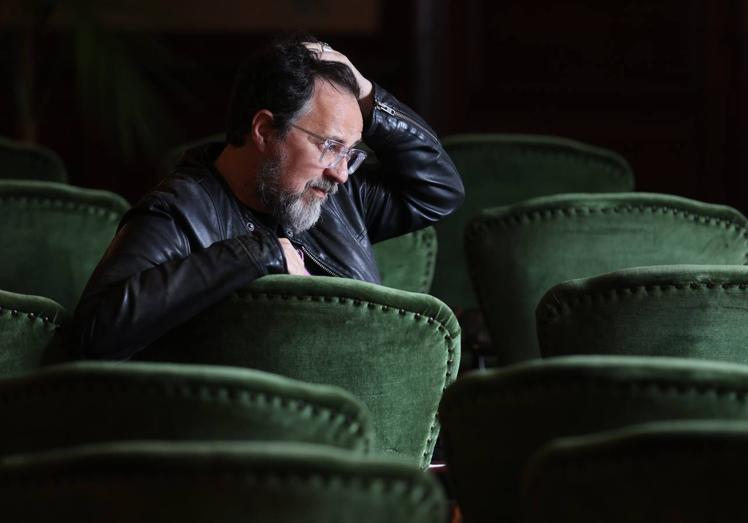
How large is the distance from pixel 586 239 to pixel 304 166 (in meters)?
0.62

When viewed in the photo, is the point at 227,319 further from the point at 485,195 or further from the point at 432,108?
the point at 432,108

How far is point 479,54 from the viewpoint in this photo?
614 cm

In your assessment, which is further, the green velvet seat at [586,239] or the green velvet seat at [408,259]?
the green velvet seat at [408,259]

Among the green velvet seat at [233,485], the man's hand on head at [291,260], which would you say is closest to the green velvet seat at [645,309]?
the man's hand on head at [291,260]

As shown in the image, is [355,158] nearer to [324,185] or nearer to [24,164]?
[324,185]

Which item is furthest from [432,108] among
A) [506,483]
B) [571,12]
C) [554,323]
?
[506,483]

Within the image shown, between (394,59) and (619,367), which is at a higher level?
(619,367)

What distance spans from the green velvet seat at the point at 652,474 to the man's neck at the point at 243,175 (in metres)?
1.35

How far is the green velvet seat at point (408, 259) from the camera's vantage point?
2996 mm

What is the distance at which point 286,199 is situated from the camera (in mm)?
2408

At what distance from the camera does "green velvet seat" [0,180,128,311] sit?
2656 mm

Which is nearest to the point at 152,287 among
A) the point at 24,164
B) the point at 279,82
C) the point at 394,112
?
the point at 279,82

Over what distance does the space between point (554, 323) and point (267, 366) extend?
0.42 metres

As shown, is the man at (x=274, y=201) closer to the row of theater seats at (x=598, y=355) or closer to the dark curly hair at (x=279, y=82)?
the dark curly hair at (x=279, y=82)
